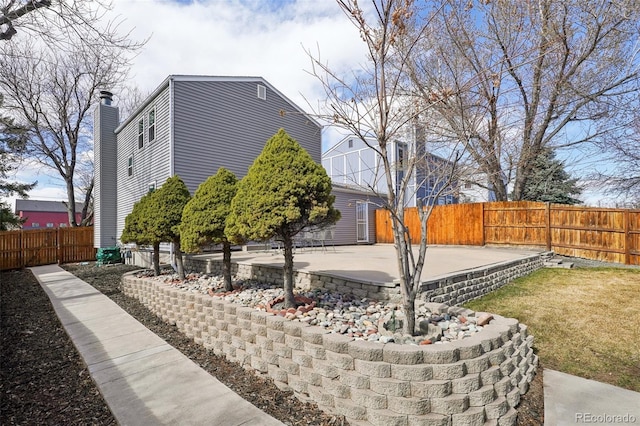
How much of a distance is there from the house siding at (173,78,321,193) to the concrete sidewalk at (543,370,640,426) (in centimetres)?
731

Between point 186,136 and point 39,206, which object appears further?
point 39,206

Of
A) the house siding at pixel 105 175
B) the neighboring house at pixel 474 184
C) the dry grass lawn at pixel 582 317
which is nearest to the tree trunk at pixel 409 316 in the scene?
the neighboring house at pixel 474 184

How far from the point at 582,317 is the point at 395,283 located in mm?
2914

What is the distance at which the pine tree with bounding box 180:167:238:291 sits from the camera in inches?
195

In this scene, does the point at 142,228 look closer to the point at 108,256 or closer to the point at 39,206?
the point at 108,256

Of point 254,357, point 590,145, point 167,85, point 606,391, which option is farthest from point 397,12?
point 590,145

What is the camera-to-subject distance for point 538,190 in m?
14.6

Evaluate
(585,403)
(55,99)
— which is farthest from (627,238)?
(55,99)

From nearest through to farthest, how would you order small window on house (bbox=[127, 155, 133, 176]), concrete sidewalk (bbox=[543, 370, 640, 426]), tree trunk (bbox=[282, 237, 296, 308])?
concrete sidewalk (bbox=[543, 370, 640, 426]), tree trunk (bbox=[282, 237, 296, 308]), small window on house (bbox=[127, 155, 133, 176])

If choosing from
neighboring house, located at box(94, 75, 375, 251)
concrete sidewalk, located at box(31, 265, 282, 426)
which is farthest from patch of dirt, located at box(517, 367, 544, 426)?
neighboring house, located at box(94, 75, 375, 251)

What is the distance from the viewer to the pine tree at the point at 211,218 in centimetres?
495

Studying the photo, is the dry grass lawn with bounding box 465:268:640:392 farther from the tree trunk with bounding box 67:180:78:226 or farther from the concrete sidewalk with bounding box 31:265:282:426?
the tree trunk with bounding box 67:180:78:226

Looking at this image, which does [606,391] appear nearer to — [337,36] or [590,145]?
[337,36]

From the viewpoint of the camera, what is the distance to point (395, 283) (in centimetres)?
407
